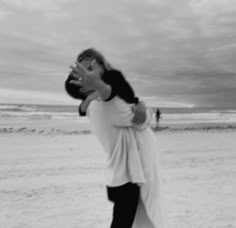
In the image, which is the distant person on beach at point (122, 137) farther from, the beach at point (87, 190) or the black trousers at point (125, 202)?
the beach at point (87, 190)

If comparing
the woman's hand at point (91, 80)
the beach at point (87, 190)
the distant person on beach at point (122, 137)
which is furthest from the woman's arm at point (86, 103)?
the beach at point (87, 190)

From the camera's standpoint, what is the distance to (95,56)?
1901mm

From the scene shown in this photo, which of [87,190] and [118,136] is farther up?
[118,136]

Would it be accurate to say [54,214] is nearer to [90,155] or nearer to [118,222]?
[118,222]

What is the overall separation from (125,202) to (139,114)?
0.65 meters

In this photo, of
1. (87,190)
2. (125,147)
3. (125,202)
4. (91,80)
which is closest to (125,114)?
(125,147)

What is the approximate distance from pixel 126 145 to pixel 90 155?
6872 mm

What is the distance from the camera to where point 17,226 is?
364 cm

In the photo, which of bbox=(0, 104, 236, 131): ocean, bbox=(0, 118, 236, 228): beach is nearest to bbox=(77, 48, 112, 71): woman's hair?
bbox=(0, 118, 236, 228): beach

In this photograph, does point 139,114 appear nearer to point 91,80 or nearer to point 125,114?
point 125,114

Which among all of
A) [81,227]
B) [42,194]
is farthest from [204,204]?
[42,194]

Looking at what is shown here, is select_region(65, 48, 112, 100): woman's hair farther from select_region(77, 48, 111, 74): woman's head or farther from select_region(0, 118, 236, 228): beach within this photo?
select_region(0, 118, 236, 228): beach

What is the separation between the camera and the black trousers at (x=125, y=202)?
2006 millimetres

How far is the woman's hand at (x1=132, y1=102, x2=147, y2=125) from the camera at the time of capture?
74.4 inches
